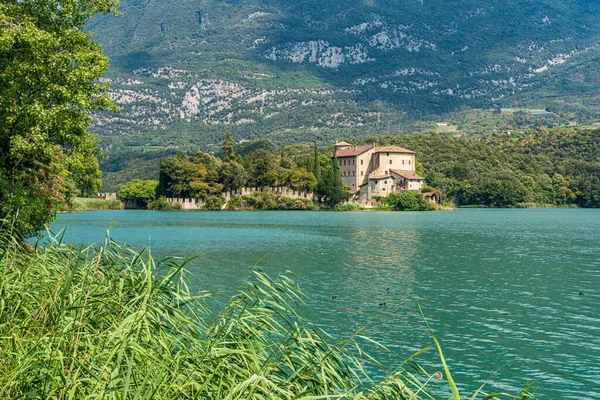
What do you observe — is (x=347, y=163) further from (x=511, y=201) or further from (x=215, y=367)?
(x=215, y=367)

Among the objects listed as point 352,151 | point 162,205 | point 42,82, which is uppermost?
point 352,151

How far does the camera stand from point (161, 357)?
5.81 m

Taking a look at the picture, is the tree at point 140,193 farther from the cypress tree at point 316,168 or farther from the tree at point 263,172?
the cypress tree at point 316,168

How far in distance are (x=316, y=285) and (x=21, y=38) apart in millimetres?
10636

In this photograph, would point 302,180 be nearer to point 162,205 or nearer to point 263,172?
point 263,172

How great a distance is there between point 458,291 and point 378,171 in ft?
251

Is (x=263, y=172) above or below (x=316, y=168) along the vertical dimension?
below

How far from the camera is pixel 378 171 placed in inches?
3730

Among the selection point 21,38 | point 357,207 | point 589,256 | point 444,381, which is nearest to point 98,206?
point 357,207

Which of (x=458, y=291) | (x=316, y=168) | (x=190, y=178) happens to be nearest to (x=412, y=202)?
(x=316, y=168)

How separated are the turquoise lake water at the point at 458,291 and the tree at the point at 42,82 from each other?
3.51 meters

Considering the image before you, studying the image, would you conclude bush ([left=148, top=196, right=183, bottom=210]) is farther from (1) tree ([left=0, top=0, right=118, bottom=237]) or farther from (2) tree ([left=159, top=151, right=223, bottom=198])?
(1) tree ([left=0, top=0, right=118, bottom=237])

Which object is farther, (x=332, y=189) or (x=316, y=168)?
(x=316, y=168)

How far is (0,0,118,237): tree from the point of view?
14312 mm
